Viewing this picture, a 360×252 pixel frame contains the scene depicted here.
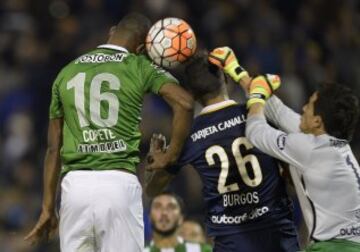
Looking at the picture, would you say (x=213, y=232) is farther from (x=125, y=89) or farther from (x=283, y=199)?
(x=125, y=89)

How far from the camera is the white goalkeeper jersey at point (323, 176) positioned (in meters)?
5.87

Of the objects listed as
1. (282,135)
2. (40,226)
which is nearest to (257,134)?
(282,135)

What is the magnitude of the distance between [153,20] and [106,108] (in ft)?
20.1

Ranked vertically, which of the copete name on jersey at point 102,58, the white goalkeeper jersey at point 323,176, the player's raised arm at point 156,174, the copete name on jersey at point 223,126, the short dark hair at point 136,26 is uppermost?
the short dark hair at point 136,26

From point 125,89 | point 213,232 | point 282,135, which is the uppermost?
point 125,89

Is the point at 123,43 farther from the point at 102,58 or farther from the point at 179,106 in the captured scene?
the point at 179,106

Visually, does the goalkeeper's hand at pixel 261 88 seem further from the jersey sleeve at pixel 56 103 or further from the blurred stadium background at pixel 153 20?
the blurred stadium background at pixel 153 20

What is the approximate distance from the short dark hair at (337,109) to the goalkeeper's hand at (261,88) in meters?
0.37

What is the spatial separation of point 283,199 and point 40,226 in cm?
148

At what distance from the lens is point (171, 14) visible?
40.2ft

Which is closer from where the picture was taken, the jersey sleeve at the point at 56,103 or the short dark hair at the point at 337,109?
the short dark hair at the point at 337,109

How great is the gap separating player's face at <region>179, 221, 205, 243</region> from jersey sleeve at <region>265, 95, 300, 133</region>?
97.1 inches

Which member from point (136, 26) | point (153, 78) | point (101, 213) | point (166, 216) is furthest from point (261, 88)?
point (166, 216)

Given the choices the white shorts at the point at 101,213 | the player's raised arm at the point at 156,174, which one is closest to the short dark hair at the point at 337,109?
the player's raised arm at the point at 156,174
